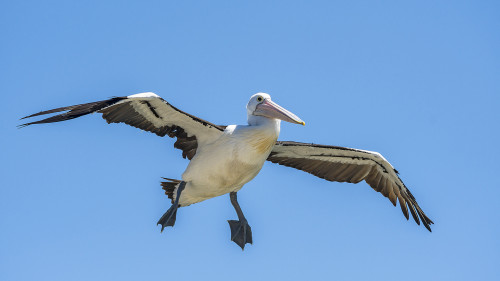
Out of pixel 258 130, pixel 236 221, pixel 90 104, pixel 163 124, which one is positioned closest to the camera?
pixel 90 104

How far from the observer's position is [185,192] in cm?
1459

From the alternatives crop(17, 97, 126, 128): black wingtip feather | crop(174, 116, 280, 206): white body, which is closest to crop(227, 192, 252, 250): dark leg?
crop(174, 116, 280, 206): white body

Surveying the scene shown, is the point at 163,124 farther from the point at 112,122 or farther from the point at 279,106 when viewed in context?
the point at 279,106

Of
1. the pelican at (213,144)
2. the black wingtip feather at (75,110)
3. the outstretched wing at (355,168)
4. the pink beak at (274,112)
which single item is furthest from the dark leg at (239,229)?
the black wingtip feather at (75,110)

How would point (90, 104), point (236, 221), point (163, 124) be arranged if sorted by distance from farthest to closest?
point (236, 221) → point (163, 124) → point (90, 104)

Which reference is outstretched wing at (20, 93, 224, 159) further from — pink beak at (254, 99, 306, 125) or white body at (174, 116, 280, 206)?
pink beak at (254, 99, 306, 125)

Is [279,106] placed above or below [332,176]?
above

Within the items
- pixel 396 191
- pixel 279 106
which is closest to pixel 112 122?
pixel 279 106

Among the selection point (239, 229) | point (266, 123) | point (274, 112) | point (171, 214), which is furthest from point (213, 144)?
point (239, 229)

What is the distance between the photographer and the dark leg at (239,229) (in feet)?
50.9

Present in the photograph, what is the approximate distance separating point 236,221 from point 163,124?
271 centimetres

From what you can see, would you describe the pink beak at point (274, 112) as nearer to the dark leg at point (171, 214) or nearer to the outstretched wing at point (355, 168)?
the outstretched wing at point (355, 168)

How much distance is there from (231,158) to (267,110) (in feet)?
3.92

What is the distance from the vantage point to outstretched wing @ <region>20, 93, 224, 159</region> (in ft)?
44.5
